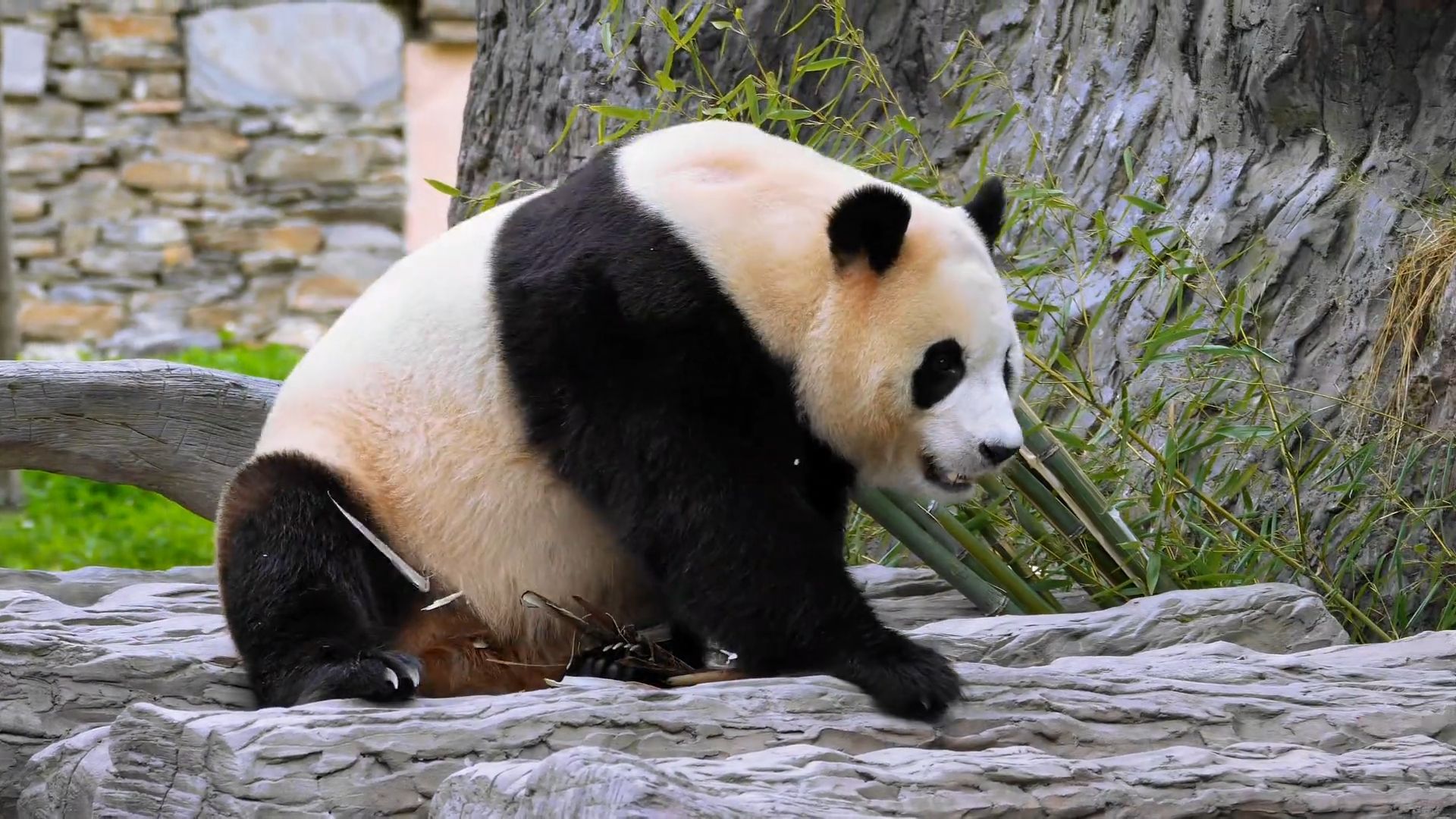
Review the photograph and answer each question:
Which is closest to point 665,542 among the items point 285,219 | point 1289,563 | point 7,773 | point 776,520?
point 776,520

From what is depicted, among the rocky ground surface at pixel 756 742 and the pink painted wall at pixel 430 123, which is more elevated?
the rocky ground surface at pixel 756 742

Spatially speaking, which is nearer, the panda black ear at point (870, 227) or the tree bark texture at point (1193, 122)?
the panda black ear at point (870, 227)

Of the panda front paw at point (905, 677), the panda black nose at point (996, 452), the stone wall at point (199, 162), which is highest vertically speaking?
the panda black nose at point (996, 452)

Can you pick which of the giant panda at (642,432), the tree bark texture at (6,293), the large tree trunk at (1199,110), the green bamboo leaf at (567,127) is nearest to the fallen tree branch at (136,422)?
the green bamboo leaf at (567,127)

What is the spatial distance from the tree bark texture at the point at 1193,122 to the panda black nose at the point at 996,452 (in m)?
0.87

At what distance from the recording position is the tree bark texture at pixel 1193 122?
3418 mm

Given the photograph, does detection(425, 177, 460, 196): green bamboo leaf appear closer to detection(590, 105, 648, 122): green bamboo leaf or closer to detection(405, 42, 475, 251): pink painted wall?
detection(590, 105, 648, 122): green bamboo leaf

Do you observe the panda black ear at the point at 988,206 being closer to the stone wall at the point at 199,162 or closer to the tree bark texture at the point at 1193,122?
the tree bark texture at the point at 1193,122

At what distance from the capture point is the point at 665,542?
2236 millimetres

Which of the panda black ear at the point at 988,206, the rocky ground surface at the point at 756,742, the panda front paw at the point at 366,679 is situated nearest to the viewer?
the rocky ground surface at the point at 756,742

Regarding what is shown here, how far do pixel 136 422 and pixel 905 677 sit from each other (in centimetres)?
230

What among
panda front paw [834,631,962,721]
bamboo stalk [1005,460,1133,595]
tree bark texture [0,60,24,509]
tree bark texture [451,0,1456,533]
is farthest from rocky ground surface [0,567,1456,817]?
tree bark texture [0,60,24,509]

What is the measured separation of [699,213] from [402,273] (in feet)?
2.11

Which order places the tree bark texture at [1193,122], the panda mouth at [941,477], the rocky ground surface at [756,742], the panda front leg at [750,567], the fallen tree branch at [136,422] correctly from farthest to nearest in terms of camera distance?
the fallen tree branch at [136,422], the tree bark texture at [1193,122], the panda mouth at [941,477], the panda front leg at [750,567], the rocky ground surface at [756,742]
